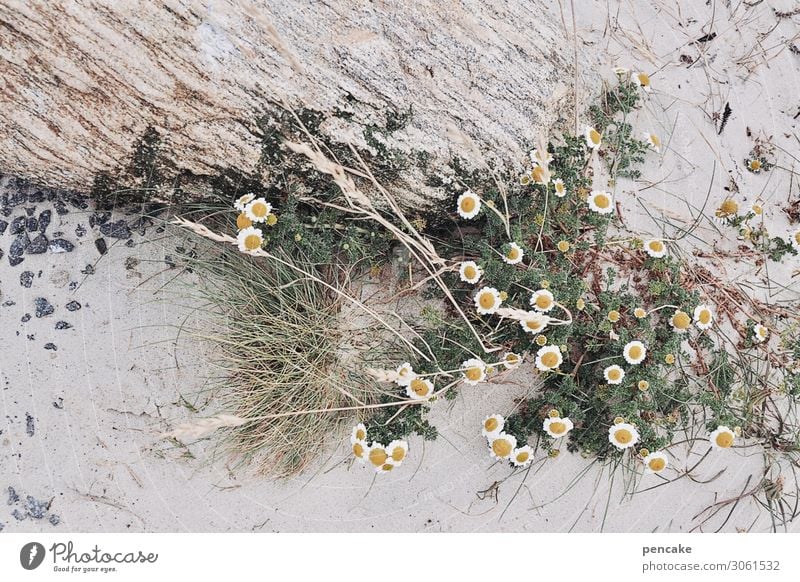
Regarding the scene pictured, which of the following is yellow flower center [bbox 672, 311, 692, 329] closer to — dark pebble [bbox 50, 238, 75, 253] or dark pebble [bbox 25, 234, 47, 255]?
dark pebble [bbox 50, 238, 75, 253]

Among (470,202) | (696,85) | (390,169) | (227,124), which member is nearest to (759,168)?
(696,85)

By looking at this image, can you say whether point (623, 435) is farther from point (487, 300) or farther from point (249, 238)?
point (249, 238)

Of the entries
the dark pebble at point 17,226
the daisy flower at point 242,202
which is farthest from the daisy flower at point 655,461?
the dark pebble at point 17,226

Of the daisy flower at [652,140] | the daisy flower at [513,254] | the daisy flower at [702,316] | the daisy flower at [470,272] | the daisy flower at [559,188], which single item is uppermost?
the daisy flower at [652,140]

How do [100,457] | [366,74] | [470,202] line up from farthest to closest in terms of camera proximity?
1. [100,457]
2. [470,202]
3. [366,74]

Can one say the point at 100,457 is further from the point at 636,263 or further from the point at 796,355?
the point at 796,355

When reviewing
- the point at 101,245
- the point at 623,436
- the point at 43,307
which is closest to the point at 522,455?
the point at 623,436

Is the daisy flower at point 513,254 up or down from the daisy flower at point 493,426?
up

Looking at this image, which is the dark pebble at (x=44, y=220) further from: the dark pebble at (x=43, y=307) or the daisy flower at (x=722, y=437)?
the daisy flower at (x=722, y=437)
